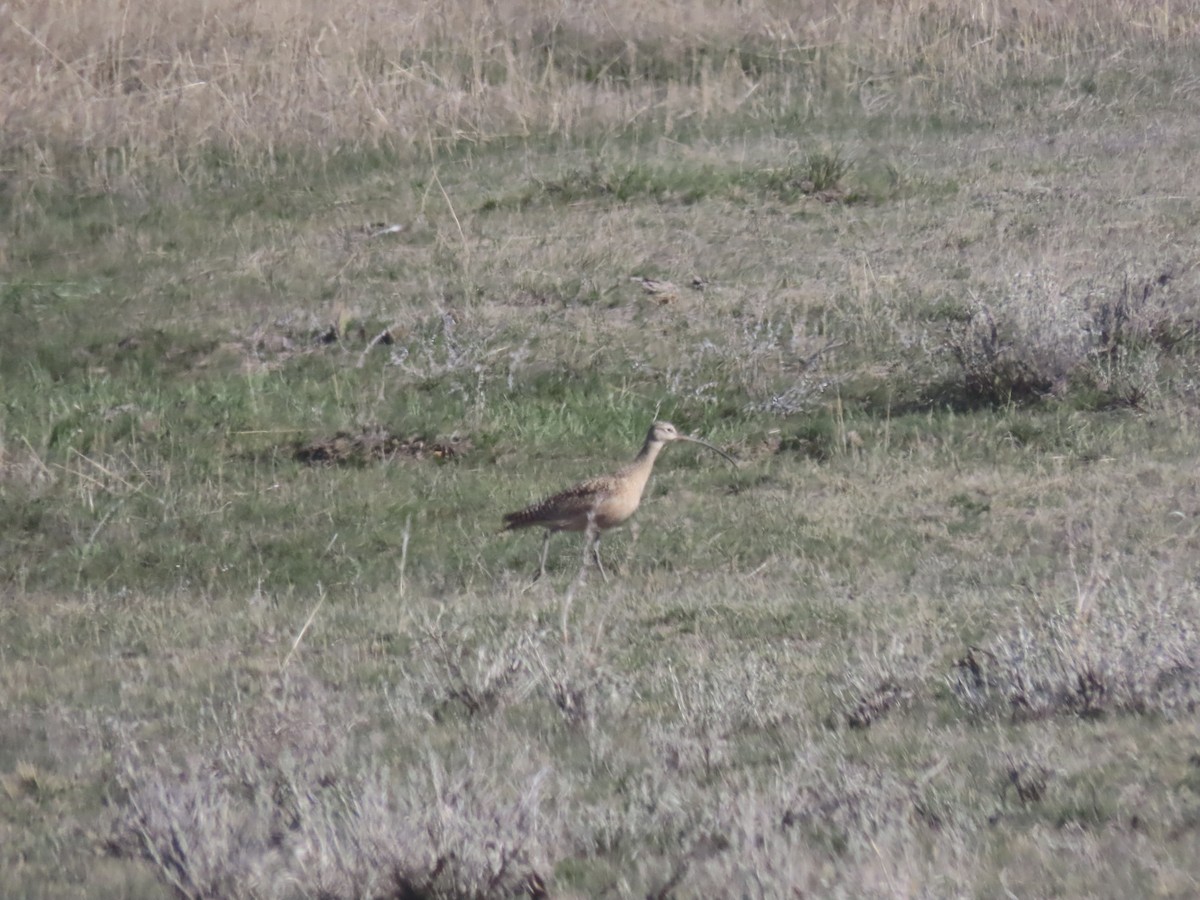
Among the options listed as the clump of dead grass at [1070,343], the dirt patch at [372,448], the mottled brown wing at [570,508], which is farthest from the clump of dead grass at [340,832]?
the clump of dead grass at [1070,343]

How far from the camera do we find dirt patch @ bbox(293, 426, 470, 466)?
38.7 ft

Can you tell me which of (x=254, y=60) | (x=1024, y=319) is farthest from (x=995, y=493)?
(x=254, y=60)

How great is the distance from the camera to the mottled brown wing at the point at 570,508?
8680mm

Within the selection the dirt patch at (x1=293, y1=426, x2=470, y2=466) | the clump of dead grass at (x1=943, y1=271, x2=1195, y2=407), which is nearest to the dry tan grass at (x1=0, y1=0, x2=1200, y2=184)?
the dirt patch at (x1=293, y1=426, x2=470, y2=466)

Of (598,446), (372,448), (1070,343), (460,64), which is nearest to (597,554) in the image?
(598,446)

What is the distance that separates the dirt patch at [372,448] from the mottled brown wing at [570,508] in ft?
9.54

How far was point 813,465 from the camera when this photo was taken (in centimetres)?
1088

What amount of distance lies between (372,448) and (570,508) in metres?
3.52

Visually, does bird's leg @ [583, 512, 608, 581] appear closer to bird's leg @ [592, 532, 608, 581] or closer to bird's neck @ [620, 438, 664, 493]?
bird's leg @ [592, 532, 608, 581]

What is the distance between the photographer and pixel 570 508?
28.7ft

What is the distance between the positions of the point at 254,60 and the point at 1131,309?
11029mm

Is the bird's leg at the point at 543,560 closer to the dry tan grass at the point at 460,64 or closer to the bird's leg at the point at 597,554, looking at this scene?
the bird's leg at the point at 597,554

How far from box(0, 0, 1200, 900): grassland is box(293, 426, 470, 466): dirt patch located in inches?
1.6

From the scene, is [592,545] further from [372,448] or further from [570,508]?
[372,448]
